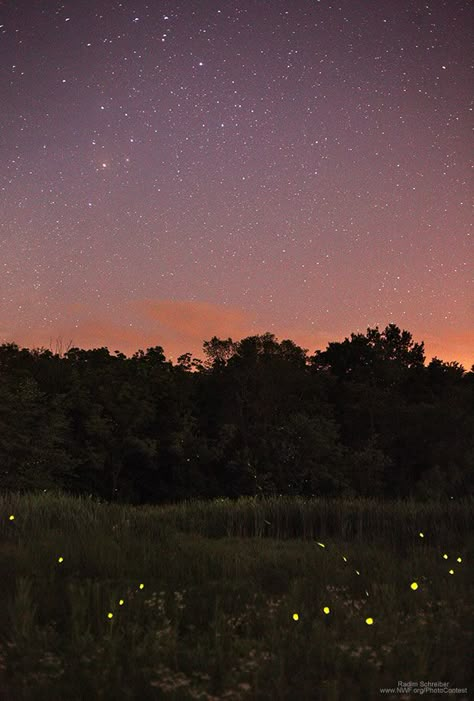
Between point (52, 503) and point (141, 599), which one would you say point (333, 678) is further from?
point (52, 503)

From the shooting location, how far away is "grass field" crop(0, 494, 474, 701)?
200 inches

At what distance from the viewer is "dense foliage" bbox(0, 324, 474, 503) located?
36.8 metres

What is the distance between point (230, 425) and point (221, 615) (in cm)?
3622

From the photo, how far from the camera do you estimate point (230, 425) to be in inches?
1672

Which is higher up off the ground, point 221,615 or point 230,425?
point 230,425

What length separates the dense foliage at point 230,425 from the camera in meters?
36.8

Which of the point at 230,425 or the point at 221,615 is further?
the point at 230,425

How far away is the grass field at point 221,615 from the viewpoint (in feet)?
16.7

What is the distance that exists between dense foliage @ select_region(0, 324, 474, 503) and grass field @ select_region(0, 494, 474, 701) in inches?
974

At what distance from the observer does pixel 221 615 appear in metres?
6.31

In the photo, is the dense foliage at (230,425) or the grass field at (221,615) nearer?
the grass field at (221,615)

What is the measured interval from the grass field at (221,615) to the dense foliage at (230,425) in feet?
81.2

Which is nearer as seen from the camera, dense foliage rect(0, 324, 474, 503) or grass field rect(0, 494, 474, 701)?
grass field rect(0, 494, 474, 701)

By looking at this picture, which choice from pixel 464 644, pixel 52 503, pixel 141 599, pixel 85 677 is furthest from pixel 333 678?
pixel 52 503
